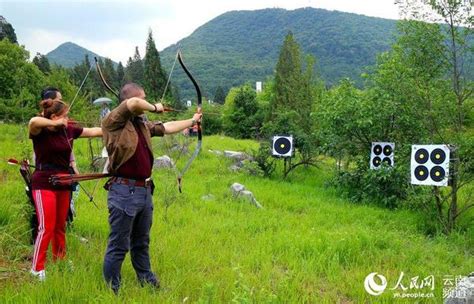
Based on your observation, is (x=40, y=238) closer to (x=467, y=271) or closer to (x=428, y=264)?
(x=428, y=264)

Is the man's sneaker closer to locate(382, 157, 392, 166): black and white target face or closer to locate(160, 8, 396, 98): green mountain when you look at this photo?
locate(382, 157, 392, 166): black and white target face

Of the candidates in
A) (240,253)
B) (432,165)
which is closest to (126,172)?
(240,253)

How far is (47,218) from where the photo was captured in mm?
3125

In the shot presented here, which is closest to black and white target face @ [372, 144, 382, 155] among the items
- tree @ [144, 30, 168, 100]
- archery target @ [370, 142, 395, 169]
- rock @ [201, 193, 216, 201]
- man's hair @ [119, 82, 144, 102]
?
archery target @ [370, 142, 395, 169]

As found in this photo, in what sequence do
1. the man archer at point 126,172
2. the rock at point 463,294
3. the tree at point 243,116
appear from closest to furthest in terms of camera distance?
the rock at point 463,294 → the man archer at point 126,172 → the tree at point 243,116

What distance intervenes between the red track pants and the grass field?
6.1 inches

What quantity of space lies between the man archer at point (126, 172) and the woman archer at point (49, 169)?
1.86 feet

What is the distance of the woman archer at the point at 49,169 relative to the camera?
120 inches

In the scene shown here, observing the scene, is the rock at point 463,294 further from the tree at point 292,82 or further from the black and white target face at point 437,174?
the tree at point 292,82

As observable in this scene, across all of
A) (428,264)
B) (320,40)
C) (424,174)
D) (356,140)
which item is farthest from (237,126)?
(320,40)

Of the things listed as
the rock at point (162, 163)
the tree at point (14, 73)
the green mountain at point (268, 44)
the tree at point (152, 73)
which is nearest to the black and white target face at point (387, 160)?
the rock at point (162, 163)

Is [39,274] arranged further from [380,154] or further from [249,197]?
[380,154]

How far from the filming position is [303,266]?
→ 3.87 m

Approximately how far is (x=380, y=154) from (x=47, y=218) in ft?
22.2
